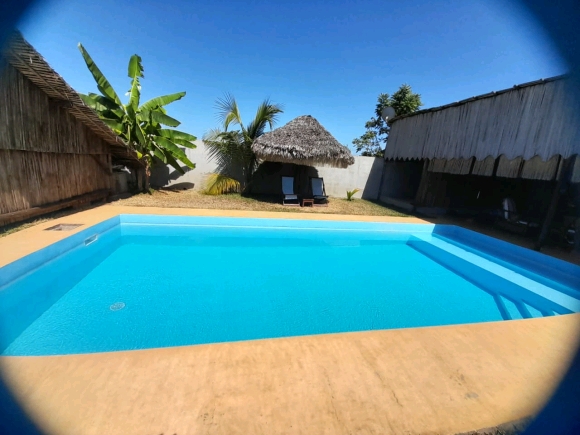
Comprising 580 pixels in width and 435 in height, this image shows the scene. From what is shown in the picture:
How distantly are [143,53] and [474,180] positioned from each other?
1522 centimetres

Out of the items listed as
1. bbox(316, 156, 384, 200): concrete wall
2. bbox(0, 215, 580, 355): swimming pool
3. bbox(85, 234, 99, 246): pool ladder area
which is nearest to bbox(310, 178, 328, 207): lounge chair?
bbox(316, 156, 384, 200): concrete wall

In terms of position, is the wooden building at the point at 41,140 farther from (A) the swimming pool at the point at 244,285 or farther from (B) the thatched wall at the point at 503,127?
(B) the thatched wall at the point at 503,127

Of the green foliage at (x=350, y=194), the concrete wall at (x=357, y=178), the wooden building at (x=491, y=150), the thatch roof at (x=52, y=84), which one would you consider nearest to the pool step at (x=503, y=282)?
the wooden building at (x=491, y=150)

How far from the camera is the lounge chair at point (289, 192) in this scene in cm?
1051

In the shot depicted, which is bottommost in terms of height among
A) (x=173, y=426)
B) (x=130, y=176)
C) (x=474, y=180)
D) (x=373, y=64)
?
(x=173, y=426)

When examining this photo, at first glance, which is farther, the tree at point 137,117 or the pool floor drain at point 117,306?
the tree at point 137,117

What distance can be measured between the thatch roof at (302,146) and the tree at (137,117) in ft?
11.3

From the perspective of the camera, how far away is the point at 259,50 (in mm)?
9875

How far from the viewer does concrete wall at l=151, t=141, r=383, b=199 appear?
37.0 ft

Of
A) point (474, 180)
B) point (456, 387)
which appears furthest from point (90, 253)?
point (474, 180)

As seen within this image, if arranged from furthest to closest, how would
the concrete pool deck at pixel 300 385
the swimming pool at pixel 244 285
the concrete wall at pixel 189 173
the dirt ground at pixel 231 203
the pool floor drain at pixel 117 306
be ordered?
the concrete wall at pixel 189 173 < the dirt ground at pixel 231 203 < the pool floor drain at pixel 117 306 < the swimming pool at pixel 244 285 < the concrete pool deck at pixel 300 385

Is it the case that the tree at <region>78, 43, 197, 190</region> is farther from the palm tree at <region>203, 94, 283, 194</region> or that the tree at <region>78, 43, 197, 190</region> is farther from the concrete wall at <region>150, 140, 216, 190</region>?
the palm tree at <region>203, 94, 283, 194</region>

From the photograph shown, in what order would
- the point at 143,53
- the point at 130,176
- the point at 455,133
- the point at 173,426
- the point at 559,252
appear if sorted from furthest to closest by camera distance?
the point at 130,176 → the point at 455,133 → the point at 143,53 → the point at 559,252 → the point at 173,426

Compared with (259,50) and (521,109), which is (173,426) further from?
(259,50)
